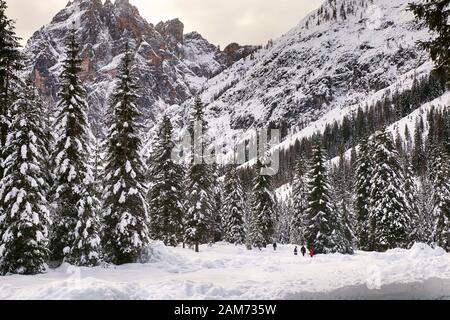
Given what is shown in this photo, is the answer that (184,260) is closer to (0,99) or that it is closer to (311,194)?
(0,99)

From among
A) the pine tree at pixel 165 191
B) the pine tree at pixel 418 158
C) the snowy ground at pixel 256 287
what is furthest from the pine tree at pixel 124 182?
the pine tree at pixel 418 158

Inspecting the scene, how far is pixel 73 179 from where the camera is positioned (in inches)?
955

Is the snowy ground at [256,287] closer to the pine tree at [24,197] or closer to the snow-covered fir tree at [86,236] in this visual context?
the pine tree at [24,197]

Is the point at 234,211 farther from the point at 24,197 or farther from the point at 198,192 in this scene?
the point at 24,197

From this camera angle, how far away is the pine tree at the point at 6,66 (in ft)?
75.5

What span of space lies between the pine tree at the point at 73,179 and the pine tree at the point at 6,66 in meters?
2.71

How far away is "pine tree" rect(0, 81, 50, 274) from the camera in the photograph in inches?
792

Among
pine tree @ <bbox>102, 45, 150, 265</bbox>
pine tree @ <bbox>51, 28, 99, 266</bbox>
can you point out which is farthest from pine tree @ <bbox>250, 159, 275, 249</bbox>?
pine tree @ <bbox>51, 28, 99, 266</bbox>

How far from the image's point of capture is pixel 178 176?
43.4m

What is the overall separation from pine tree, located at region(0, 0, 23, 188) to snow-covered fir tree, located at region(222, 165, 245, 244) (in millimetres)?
37911

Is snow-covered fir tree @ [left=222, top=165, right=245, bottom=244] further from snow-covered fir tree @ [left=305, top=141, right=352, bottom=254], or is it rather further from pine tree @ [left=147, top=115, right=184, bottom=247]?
pine tree @ [left=147, top=115, right=184, bottom=247]

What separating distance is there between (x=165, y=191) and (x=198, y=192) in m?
3.45
